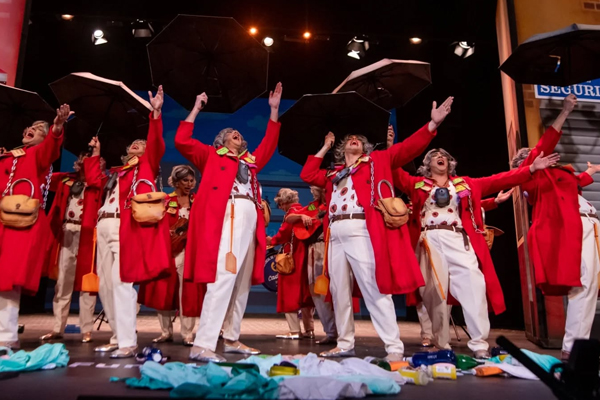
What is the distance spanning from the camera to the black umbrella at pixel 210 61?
4.86m

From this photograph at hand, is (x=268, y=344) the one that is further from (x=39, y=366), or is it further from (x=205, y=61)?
(x=205, y=61)

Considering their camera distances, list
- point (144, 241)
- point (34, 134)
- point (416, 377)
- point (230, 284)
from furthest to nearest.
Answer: point (34, 134), point (144, 241), point (230, 284), point (416, 377)

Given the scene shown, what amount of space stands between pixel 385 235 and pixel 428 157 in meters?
1.32

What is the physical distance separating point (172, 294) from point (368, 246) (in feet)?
8.04

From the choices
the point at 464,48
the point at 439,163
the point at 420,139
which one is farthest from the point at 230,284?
the point at 464,48

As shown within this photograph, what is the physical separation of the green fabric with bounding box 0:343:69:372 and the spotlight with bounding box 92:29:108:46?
6304 mm

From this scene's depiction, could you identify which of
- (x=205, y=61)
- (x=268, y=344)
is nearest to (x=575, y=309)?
(x=268, y=344)

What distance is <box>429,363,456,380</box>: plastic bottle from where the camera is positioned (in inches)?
131

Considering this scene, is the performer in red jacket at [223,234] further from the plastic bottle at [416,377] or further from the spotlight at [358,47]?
the spotlight at [358,47]

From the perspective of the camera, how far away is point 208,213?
164 inches

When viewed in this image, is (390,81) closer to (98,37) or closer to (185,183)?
(185,183)

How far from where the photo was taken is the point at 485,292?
14.9 feet

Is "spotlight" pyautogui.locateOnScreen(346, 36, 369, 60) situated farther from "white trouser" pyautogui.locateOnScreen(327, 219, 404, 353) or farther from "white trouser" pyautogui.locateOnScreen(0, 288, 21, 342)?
→ "white trouser" pyautogui.locateOnScreen(0, 288, 21, 342)

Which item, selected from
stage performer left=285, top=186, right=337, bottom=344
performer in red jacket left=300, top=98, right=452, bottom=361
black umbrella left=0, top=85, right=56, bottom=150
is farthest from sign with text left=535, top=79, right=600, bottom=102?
black umbrella left=0, top=85, right=56, bottom=150
